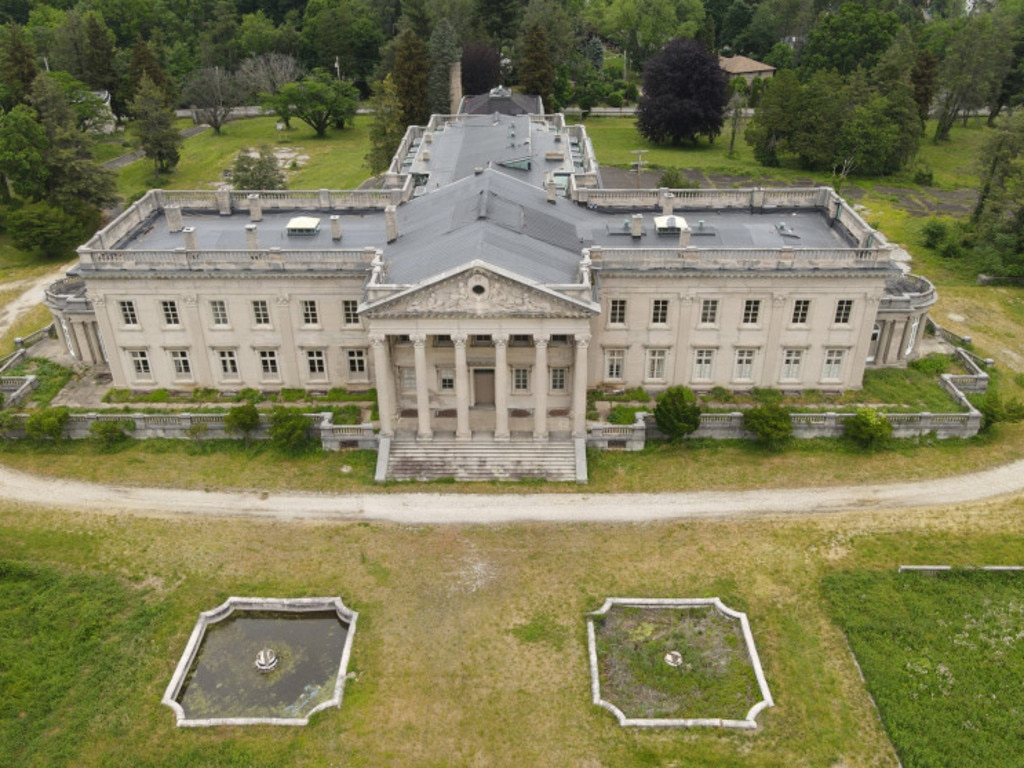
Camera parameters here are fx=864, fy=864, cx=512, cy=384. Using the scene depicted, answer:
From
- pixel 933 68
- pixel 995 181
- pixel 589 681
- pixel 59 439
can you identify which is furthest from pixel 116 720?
pixel 933 68

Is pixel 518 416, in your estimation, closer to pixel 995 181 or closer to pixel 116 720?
pixel 116 720

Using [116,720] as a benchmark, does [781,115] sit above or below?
above

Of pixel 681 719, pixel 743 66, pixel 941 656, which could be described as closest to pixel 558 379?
pixel 681 719

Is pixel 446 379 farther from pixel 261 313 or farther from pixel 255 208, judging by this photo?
pixel 255 208

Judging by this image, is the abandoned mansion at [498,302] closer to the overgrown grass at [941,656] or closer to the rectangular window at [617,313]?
the rectangular window at [617,313]

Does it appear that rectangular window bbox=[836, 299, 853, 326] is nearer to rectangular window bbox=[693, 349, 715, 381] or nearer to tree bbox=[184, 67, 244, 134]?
rectangular window bbox=[693, 349, 715, 381]


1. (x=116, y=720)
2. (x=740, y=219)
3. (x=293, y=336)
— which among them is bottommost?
(x=116, y=720)
